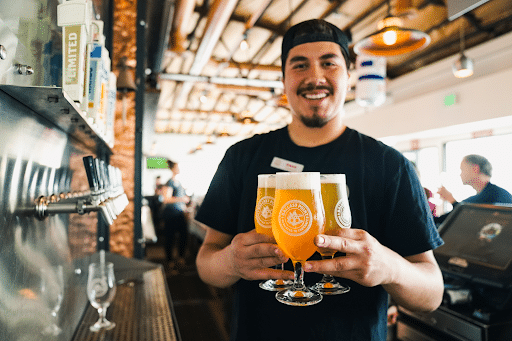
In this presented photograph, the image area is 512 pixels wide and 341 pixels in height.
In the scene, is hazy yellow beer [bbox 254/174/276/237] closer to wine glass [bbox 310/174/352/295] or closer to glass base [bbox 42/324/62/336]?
wine glass [bbox 310/174/352/295]

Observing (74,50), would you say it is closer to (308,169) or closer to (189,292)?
(308,169)

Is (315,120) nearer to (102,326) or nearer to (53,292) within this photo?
(53,292)

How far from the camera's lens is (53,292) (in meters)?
1.18

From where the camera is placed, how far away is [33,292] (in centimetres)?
102

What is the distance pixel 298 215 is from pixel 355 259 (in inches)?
6.0

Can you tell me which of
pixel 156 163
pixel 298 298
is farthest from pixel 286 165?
pixel 156 163

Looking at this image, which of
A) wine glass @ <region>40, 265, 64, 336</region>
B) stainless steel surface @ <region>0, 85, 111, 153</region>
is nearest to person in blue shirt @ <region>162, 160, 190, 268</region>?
wine glass @ <region>40, 265, 64, 336</region>

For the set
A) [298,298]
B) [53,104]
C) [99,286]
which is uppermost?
[53,104]

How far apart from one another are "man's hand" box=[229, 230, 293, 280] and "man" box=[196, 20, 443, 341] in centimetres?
12

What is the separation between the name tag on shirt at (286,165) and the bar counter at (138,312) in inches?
28.1

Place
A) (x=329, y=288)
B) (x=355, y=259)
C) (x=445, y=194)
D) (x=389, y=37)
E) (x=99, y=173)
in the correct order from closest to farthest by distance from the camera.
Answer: (x=355, y=259) < (x=329, y=288) < (x=99, y=173) < (x=389, y=37) < (x=445, y=194)

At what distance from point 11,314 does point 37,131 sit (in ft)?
1.54

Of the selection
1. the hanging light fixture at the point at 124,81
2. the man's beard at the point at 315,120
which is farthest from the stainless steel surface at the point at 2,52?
the hanging light fixture at the point at 124,81

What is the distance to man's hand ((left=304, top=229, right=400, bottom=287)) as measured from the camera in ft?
2.45
